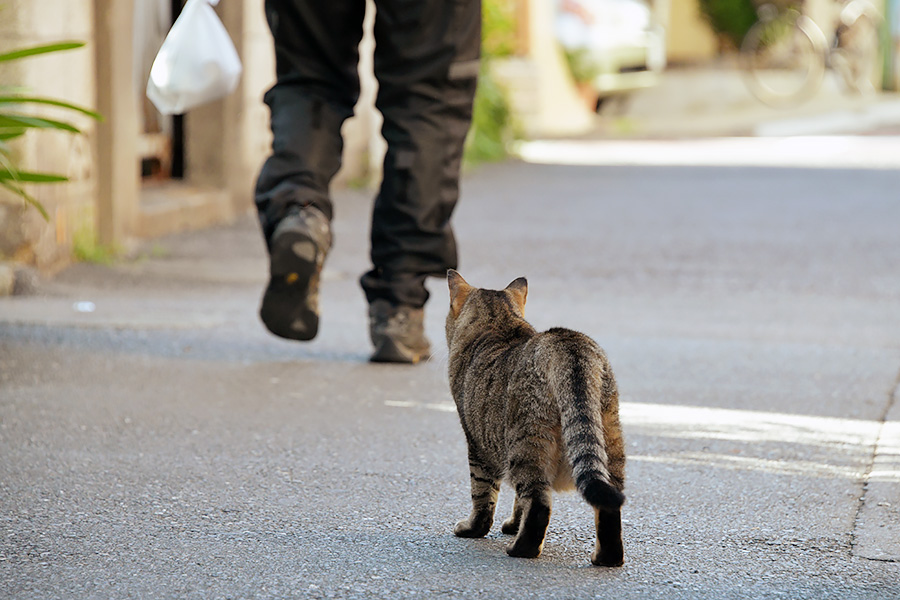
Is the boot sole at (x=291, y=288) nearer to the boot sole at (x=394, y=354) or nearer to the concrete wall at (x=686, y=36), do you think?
the boot sole at (x=394, y=354)

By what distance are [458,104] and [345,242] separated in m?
2.71

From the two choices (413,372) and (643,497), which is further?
(413,372)

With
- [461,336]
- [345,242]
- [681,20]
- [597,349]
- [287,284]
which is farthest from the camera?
[681,20]

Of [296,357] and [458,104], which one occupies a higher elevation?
[458,104]

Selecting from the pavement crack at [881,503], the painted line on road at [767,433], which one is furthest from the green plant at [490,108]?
the pavement crack at [881,503]

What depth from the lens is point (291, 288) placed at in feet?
11.0

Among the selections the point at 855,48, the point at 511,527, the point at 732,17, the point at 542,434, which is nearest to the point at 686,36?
the point at 732,17

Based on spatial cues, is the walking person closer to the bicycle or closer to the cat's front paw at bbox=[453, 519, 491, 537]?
the cat's front paw at bbox=[453, 519, 491, 537]

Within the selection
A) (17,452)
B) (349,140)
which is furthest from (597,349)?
(349,140)

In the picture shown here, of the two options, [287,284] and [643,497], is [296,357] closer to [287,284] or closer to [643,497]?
[287,284]

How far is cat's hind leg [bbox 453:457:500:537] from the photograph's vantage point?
7.32ft

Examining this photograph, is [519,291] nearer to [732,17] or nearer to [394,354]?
[394,354]

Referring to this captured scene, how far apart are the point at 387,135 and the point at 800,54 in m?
13.7

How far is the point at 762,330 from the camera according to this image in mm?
4324
